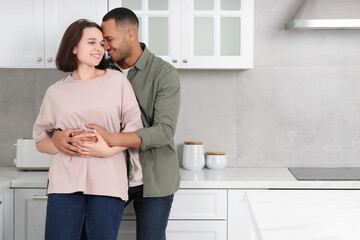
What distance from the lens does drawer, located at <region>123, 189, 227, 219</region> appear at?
283 centimetres

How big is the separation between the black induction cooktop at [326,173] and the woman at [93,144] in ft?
3.89

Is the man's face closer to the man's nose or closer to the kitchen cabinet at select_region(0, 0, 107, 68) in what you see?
the man's nose

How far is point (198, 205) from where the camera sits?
284cm


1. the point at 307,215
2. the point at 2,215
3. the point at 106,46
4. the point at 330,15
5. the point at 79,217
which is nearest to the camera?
the point at 307,215

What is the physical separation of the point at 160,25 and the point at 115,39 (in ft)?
2.08

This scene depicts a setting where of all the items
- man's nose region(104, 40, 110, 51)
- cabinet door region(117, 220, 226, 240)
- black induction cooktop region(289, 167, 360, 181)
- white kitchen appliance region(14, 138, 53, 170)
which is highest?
man's nose region(104, 40, 110, 51)

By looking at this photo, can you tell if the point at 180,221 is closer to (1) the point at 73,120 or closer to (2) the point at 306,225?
(1) the point at 73,120

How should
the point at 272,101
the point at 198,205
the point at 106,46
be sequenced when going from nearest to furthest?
the point at 106,46
the point at 198,205
the point at 272,101

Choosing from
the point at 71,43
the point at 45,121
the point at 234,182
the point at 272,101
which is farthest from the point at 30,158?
the point at 272,101

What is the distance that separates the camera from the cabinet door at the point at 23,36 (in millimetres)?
2922

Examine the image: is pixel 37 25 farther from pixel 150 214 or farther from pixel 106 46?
pixel 150 214

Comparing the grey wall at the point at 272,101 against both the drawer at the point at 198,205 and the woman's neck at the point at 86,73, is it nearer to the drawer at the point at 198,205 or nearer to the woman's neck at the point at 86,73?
the drawer at the point at 198,205

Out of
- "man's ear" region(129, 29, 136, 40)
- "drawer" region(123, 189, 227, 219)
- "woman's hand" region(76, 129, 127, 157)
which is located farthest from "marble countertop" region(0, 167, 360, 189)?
"man's ear" region(129, 29, 136, 40)

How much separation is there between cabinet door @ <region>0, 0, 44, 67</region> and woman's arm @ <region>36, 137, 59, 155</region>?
751mm
